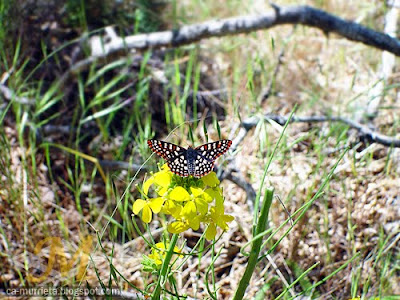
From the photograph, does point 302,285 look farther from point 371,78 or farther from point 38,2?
point 38,2


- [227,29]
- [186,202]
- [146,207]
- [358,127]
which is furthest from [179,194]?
[227,29]

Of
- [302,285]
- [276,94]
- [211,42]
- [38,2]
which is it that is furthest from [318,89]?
[38,2]

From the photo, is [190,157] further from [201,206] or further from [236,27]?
[236,27]

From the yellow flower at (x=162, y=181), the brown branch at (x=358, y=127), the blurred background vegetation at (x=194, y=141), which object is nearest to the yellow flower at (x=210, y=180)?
the yellow flower at (x=162, y=181)

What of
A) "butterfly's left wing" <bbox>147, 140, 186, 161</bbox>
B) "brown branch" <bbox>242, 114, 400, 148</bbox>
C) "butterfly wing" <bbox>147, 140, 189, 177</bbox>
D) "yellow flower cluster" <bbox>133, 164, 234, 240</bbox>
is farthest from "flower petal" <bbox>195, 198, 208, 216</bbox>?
"brown branch" <bbox>242, 114, 400, 148</bbox>

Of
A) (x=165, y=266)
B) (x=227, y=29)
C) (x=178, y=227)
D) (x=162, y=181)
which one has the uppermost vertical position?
(x=227, y=29)

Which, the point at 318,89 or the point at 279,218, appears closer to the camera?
the point at 279,218
